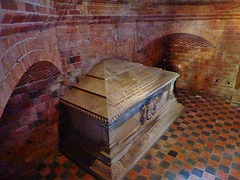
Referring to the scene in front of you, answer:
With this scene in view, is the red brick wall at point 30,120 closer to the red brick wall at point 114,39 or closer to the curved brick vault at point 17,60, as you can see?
the red brick wall at point 114,39

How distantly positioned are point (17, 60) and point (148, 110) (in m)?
2.51

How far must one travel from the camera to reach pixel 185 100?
526 centimetres

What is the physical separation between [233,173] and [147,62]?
11.7ft

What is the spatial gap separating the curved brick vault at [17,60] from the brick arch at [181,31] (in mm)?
3162

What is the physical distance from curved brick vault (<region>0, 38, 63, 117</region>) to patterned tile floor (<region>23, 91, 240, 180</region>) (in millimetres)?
Result: 1831

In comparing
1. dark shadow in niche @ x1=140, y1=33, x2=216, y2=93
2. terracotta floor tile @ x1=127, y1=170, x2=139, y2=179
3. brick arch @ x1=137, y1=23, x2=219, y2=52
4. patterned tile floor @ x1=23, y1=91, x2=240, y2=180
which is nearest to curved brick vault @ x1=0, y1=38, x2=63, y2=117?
patterned tile floor @ x1=23, y1=91, x2=240, y2=180

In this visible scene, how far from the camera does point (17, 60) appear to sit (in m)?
1.54

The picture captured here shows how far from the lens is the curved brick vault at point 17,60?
4.20ft

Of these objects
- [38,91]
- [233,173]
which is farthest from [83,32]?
[233,173]

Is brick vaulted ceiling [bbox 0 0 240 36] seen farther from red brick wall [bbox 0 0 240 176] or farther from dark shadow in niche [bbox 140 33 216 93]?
dark shadow in niche [bbox 140 33 216 93]

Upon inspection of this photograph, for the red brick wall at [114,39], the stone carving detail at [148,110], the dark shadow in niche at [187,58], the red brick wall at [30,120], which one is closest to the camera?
the red brick wall at [114,39]

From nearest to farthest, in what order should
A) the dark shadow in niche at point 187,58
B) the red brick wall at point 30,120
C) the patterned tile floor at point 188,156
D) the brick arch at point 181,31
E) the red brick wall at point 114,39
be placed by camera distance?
the red brick wall at point 114,39 → the red brick wall at point 30,120 → the patterned tile floor at point 188,156 → the brick arch at point 181,31 → the dark shadow in niche at point 187,58

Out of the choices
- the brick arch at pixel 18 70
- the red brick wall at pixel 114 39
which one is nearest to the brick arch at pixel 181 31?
the red brick wall at pixel 114 39

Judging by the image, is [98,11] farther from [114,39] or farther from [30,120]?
[30,120]
